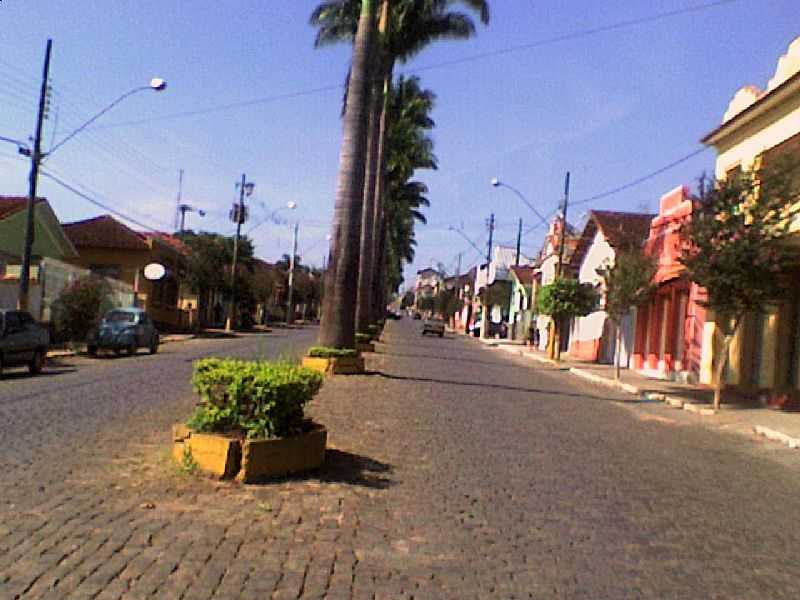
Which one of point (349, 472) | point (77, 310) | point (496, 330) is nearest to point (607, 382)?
point (77, 310)

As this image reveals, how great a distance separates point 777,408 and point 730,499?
12522 mm

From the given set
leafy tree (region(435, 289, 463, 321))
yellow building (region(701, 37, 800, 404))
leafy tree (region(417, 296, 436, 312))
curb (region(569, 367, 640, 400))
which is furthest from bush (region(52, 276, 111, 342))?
leafy tree (region(417, 296, 436, 312))

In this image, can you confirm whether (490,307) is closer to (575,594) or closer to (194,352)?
(194,352)

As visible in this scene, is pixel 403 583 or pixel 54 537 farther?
pixel 54 537

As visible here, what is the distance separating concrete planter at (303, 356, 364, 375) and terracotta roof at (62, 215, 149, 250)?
30.2 meters

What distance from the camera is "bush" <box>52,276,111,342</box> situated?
1173 inches

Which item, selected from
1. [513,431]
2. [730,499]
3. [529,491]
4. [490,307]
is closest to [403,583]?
[529,491]

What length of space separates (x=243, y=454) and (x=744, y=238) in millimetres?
14087

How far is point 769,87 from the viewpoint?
23.5m

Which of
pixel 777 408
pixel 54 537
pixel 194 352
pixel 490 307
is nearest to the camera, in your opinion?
pixel 54 537

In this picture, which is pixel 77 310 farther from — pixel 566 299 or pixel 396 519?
pixel 396 519

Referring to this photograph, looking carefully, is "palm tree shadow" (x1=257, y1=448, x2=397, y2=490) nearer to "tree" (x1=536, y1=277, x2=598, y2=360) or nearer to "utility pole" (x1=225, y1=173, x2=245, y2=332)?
"tree" (x1=536, y1=277, x2=598, y2=360)

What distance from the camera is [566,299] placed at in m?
37.6

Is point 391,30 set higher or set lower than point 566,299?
higher
